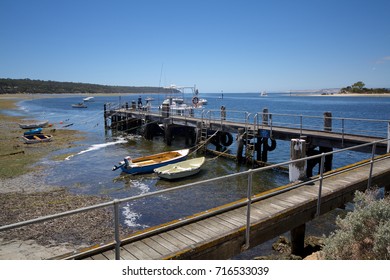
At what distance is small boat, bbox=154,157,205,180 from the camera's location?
16156 mm

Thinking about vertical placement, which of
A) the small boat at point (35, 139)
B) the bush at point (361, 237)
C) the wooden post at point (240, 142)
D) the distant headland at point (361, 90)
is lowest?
the small boat at point (35, 139)

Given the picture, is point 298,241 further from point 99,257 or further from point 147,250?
point 99,257

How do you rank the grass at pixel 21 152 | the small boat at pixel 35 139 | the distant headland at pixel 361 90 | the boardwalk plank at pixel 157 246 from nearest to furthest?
1. the boardwalk plank at pixel 157 246
2. the grass at pixel 21 152
3. the small boat at pixel 35 139
4. the distant headland at pixel 361 90

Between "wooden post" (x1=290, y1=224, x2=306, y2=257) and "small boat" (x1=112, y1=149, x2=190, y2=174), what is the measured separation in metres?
10.8

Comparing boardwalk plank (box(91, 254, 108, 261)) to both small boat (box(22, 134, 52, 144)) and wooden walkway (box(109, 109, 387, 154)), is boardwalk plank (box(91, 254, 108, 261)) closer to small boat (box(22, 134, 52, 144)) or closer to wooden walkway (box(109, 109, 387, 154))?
wooden walkway (box(109, 109, 387, 154))

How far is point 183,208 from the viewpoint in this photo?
40.1 ft

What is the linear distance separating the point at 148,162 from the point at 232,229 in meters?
13.5

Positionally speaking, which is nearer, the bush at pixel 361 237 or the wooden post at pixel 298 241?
the bush at pixel 361 237

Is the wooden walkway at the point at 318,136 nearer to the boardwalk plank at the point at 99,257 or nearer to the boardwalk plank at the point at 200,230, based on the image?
the boardwalk plank at the point at 200,230

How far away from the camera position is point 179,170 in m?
16.5

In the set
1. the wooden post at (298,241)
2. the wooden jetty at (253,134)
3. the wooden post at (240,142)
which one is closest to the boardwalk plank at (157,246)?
the wooden post at (298,241)

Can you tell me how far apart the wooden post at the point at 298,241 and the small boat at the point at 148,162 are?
1080cm

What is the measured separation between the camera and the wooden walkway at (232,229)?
501 cm

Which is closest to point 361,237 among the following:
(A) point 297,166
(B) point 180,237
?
(B) point 180,237
